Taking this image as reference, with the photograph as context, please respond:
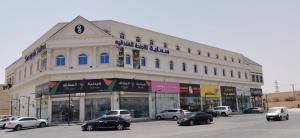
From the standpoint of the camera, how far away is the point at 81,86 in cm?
3838

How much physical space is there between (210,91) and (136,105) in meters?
18.4

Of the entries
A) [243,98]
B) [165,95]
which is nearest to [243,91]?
[243,98]

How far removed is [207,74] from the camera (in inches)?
2168

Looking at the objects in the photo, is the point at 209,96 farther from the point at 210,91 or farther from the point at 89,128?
the point at 89,128

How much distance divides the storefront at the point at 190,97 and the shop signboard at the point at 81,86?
14686 mm

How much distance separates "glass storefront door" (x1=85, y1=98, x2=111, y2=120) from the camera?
38562 mm

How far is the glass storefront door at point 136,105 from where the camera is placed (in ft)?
131

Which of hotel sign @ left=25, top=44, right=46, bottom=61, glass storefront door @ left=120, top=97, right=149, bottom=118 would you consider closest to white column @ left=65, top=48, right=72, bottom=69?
hotel sign @ left=25, top=44, right=46, bottom=61

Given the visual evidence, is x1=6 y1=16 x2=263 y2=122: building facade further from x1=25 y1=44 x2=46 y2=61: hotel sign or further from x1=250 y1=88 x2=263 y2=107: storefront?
x1=250 y1=88 x2=263 y2=107: storefront

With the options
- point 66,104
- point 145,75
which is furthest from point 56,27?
point 145,75

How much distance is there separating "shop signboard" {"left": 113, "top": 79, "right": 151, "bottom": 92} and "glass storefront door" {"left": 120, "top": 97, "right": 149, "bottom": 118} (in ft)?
4.53

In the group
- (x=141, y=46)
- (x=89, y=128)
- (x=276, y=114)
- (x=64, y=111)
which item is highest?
(x=141, y=46)

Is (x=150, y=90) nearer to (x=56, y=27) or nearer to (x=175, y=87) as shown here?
(x=175, y=87)

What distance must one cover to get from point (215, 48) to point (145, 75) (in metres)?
22.5
